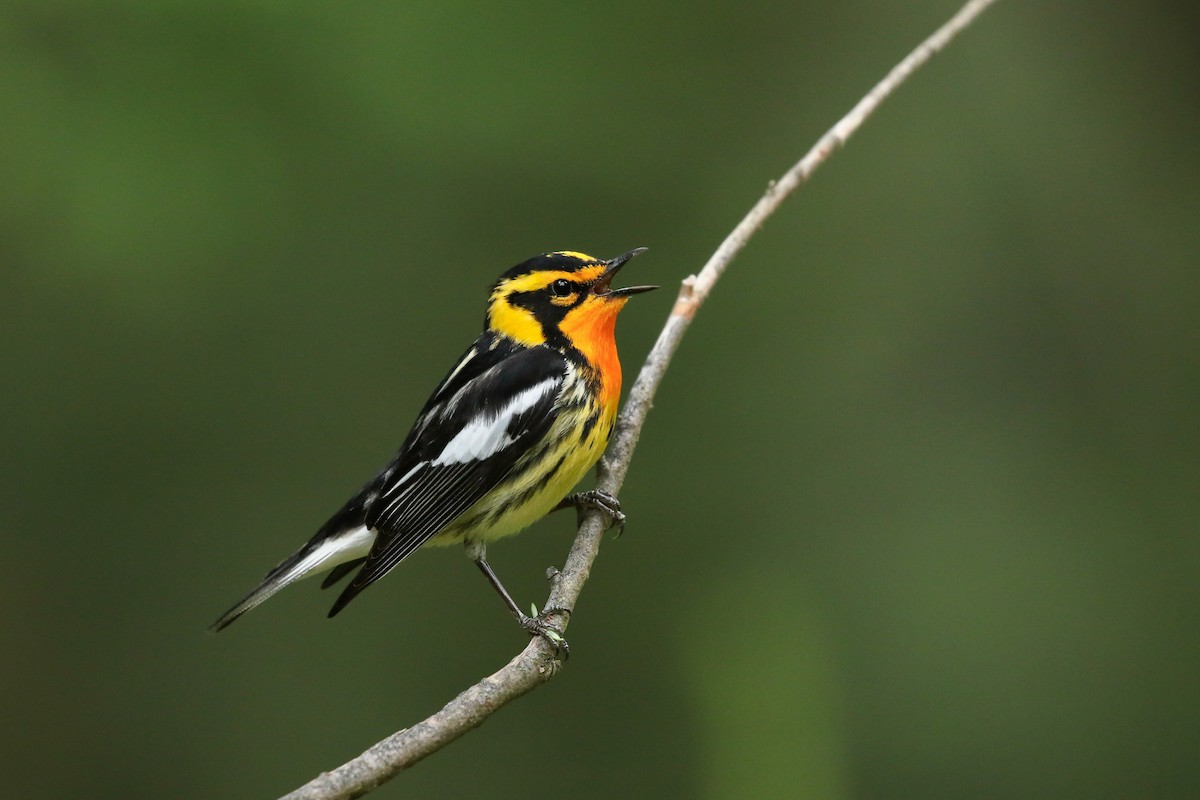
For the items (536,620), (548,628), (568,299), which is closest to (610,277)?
(568,299)

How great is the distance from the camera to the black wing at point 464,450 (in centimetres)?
347

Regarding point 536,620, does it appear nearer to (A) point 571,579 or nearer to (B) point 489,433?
(A) point 571,579

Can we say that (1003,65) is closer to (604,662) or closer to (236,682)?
(604,662)

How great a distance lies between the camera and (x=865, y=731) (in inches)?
198

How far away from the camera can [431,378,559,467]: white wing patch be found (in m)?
3.54

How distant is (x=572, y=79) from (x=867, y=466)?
2.33 m

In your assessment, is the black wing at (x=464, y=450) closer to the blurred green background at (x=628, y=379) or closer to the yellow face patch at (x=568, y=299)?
the yellow face patch at (x=568, y=299)

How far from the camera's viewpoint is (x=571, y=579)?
3.09m

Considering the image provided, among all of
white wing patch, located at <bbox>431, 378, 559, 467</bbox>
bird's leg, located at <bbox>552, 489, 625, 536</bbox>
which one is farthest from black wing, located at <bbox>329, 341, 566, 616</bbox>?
bird's leg, located at <bbox>552, 489, 625, 536</bbox>

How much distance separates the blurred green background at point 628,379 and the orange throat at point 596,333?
1.37m

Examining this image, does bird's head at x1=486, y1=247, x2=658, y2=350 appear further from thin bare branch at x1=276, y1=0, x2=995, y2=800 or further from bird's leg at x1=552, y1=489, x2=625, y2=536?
bird's leg at x1=552, y1=489, x2=625, y2=536

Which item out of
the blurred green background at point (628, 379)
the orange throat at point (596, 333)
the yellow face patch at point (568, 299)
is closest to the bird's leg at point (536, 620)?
the orange throat at point (596, 333)

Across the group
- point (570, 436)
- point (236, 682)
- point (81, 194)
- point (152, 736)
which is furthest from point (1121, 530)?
point (81, 194)

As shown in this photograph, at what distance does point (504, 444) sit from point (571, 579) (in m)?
0.60
